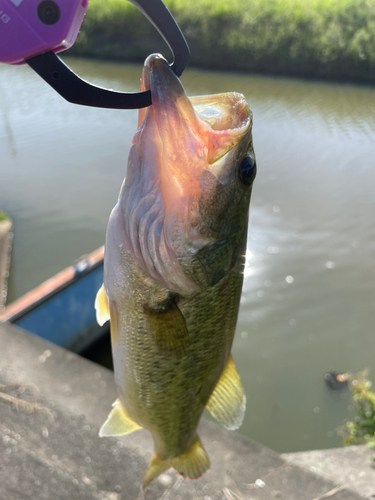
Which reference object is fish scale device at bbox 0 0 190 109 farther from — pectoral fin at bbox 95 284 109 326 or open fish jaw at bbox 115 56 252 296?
pectoral fin at bbox 95 284 109 326

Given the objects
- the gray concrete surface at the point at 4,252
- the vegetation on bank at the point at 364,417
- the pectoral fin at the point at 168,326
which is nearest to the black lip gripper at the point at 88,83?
the pectoral fin at the point at 168,326

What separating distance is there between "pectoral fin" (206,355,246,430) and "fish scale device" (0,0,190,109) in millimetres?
1052

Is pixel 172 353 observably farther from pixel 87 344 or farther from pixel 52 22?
pixel 87 344

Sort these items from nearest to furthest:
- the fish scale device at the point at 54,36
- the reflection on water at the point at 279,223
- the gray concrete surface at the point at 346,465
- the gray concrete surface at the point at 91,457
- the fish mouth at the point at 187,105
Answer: the fish scale device at the point at 54,36 → the fish mouth at the point at 187,105 → the gray concrete surface at the point at 91,457 → the gray concrete surface at the point at 346,465 → the reflection on water at the point at 279,223

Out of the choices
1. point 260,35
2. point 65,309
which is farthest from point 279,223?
point 260,35

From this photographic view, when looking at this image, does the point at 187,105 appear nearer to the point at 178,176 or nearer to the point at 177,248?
the point at 178,176

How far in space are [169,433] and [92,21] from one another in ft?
64.8

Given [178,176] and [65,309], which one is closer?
[178,176]

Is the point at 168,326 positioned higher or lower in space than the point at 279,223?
higher

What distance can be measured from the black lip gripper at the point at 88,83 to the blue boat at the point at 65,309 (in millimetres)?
3783

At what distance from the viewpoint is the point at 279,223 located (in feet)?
25.4

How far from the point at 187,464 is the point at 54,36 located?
1555mm

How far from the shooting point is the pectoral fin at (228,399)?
150 cm

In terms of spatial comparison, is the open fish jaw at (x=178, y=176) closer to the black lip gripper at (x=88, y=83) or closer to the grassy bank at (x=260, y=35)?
the black lip gripper at (x=88, y=83)
